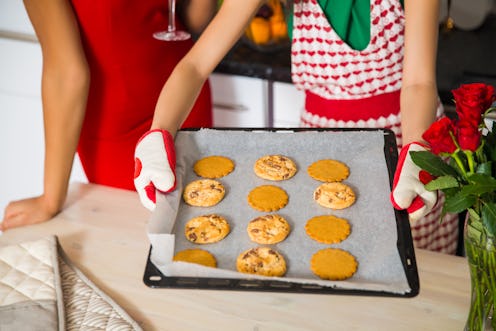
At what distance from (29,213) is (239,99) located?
111 cm

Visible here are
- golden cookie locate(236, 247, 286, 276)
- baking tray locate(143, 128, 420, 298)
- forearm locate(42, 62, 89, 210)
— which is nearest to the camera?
baking tray locate(143, 128, 420, 298)

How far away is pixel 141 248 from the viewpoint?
4.09 ft

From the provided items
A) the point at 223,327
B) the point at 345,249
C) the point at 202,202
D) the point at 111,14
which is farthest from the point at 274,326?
the point at 111,14

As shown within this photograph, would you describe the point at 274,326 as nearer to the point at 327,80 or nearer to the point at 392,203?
the point at 392,203

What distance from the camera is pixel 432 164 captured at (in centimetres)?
87

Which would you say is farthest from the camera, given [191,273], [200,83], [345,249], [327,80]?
[327,80]

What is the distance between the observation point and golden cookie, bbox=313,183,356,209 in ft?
3.84

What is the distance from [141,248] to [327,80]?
2.19ft

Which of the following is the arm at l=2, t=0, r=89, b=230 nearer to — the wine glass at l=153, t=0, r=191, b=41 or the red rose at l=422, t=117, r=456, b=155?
the wine glass at l=153, t=0, r=191, b=41

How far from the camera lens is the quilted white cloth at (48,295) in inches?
40.2

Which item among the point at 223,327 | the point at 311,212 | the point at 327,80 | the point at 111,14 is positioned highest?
the point at 111,14

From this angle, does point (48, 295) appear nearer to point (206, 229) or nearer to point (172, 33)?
point (206, 229)

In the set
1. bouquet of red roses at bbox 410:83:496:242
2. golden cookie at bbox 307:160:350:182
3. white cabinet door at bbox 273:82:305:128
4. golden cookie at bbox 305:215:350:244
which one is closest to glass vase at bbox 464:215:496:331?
bouquet of red roses at bbox 410:83:496:242

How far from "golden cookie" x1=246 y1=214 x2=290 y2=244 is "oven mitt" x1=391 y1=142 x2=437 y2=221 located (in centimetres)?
21
